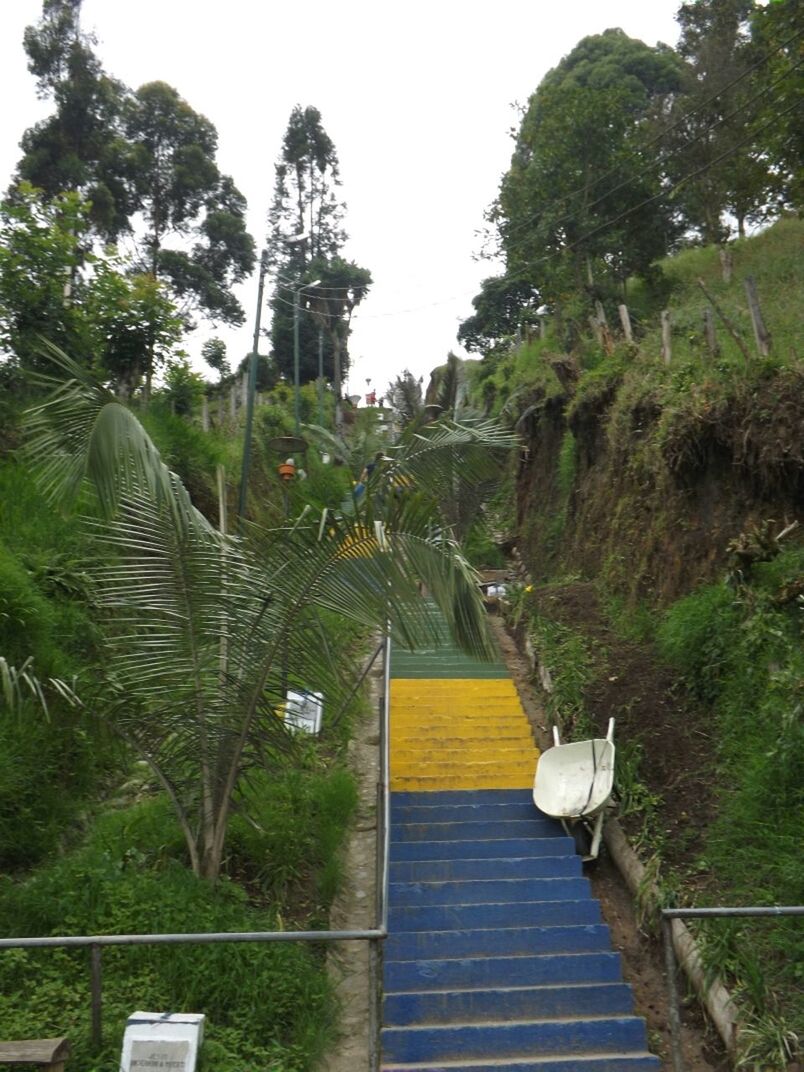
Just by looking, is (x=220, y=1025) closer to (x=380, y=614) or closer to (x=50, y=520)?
(x=380, y=614)

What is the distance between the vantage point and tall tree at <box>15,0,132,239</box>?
2408 cm

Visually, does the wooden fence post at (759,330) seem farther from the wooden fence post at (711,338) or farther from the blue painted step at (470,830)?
Result: the blue painted step at (470,830)

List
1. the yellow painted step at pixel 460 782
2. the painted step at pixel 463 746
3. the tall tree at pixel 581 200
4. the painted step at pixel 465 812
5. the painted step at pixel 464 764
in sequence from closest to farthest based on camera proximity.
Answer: the painted step at pixel 465 812, the yellow painted step at pixel 460 782, the painted step at pixel 464 764, the painted step at pixel 463 746, the tall tree at pixel 581 200

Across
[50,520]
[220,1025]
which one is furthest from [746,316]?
[220,1025]

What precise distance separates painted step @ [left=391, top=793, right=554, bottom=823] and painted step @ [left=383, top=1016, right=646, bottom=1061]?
2.60 meters

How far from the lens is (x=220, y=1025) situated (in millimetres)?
5176

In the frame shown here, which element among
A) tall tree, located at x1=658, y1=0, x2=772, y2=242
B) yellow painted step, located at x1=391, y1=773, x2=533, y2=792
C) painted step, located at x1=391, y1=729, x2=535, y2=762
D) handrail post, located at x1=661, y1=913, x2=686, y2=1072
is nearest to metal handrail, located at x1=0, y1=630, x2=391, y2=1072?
handrail post, located at x1=661, y1=913, x2=686, y2=1072

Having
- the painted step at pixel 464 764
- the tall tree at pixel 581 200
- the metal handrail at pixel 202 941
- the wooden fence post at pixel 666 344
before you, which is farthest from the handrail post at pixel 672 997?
the tall tree at pixel 581 200

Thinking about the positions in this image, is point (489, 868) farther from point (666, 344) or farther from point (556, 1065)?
point (666, 344)

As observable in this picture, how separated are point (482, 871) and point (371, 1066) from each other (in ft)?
9.48

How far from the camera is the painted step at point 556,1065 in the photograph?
5332 mm

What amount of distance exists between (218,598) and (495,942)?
3.01 meters

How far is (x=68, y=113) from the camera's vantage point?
80.8 ft

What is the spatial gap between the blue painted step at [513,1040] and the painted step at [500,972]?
477 mm
